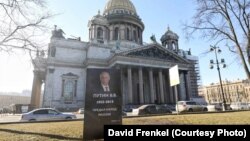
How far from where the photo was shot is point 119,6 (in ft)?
195

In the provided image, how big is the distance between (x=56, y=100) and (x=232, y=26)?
33061mm

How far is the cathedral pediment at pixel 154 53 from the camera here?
41.4 m

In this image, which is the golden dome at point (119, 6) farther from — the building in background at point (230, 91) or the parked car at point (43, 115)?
the building in background at point (230, 91)

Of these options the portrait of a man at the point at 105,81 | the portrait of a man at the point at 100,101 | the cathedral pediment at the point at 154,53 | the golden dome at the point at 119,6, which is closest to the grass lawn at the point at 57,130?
the portrait of a man at the point at 100,101

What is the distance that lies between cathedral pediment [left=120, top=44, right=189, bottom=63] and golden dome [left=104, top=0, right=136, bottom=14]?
20.2m

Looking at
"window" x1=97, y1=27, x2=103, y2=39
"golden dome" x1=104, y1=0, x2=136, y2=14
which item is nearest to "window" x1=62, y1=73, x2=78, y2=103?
"window" x1=97, y1=27, x2=103, y2=39

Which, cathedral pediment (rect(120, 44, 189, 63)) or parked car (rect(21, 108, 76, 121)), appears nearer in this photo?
parked car (rect(21, 108, 76, 121))

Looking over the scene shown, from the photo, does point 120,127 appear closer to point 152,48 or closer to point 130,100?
point 130,100

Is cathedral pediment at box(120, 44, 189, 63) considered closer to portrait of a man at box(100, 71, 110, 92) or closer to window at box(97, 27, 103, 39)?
window at box(97, 27, 103, 39)

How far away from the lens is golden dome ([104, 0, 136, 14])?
59438mm

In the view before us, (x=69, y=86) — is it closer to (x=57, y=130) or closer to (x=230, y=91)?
(x=57, y=130)

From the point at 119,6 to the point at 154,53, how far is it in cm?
2263

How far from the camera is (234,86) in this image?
102 m

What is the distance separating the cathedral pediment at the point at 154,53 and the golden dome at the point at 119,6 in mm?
20240
